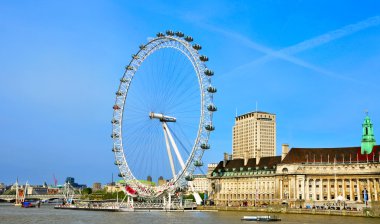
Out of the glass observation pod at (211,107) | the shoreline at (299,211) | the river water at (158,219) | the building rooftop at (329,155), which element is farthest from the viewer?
the building rooftop at (329,155)

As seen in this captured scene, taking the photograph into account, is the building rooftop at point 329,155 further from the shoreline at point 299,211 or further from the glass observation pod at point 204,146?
the glass observation pod at point 204,146

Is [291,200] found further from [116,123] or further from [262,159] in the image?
[116,123]

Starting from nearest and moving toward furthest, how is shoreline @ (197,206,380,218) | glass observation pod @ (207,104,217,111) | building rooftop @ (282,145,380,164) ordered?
shoreline @ (197,206,380,218) < glass observation pod @ (207,104,217,111) < building rooftop @ (282,145,380,164)

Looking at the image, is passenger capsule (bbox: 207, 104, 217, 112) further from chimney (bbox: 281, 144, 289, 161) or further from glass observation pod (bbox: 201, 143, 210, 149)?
chimney (bbox: 281, 144, 289, 161)

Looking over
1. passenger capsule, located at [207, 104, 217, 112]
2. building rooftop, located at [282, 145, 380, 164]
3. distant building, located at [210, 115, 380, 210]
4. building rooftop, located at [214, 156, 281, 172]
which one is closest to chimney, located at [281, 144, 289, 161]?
distant building, located at [210, 115, 380, 210]

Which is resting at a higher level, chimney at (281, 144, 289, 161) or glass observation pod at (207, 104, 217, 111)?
glass observation pod at (207, 104, 217, 111)

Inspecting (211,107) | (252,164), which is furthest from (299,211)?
(252,164)

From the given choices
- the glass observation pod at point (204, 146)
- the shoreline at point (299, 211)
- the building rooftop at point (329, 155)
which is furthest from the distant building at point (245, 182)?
the glass observation pod at point (204, 146)

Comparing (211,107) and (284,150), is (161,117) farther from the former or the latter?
(284,150)

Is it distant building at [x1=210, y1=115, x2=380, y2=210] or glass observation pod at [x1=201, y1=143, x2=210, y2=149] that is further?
distant building at [x1=210, y1=115, x2=380, y2=210]

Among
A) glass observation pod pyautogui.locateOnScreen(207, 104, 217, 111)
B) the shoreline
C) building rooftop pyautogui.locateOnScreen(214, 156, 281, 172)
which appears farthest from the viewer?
building rooftop pyautogui.locateOnScreen(214, 156, 281, 172)

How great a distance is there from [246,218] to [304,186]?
4274 centimetres

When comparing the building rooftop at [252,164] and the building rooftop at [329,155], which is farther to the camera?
the building rooftop at [252,164]

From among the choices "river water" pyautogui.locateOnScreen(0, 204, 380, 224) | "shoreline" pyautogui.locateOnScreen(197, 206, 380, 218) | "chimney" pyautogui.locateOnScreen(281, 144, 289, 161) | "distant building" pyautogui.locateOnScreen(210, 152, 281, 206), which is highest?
"chimney" pyautogui.locateOnScreen(281, 144, 289, 161)
